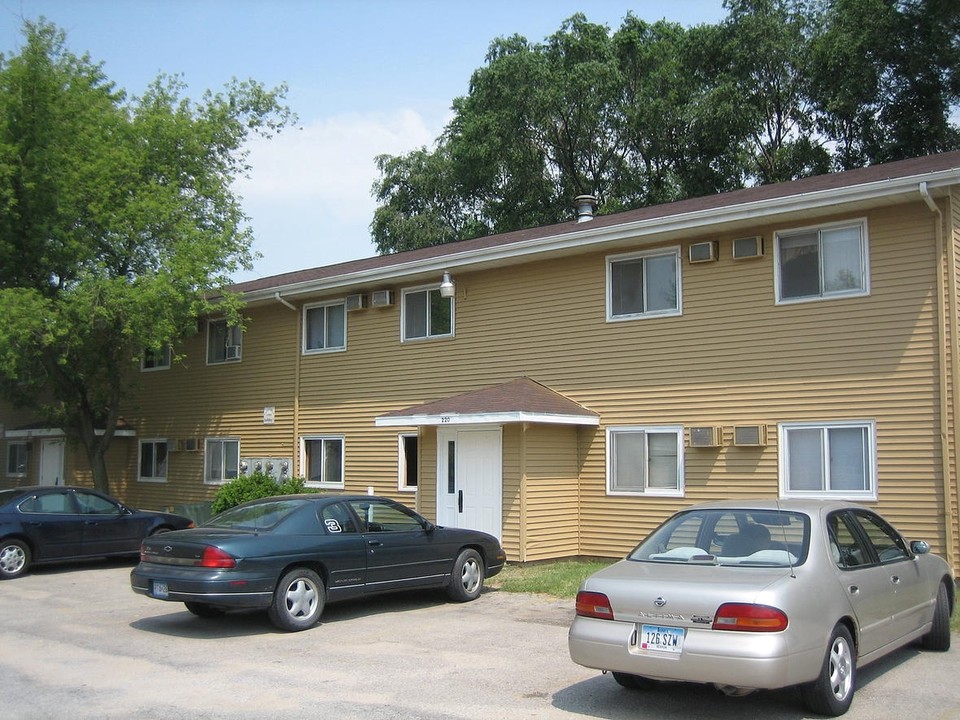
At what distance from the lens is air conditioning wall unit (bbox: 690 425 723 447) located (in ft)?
46.9

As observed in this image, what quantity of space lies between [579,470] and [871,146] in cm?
2081

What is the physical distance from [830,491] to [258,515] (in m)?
7.66

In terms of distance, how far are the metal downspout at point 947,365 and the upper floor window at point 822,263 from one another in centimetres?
97

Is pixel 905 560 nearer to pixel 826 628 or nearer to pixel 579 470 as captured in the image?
pixel 826 628

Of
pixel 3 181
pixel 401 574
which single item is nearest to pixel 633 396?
pixel 401 574

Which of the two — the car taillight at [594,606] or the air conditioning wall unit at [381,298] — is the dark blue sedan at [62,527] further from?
the car taillight at [594,606]

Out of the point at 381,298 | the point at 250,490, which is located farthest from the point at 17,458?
the point at 381,298

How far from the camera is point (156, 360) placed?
25109 millimetres

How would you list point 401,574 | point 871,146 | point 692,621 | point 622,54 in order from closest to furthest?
point 692,621
point 401,574
point 871,146
point 622,54

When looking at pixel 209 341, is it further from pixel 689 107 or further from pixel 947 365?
pixel 689 107

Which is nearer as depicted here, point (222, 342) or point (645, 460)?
point (645, 460)

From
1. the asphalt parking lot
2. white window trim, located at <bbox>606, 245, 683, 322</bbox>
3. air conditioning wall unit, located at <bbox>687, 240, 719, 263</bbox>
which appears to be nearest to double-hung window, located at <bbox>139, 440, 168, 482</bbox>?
the asphalt parking lot

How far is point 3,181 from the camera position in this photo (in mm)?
19938

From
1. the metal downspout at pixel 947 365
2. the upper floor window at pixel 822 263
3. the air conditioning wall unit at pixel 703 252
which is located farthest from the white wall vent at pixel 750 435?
the air conditioning wall unit at pixel 703 252
